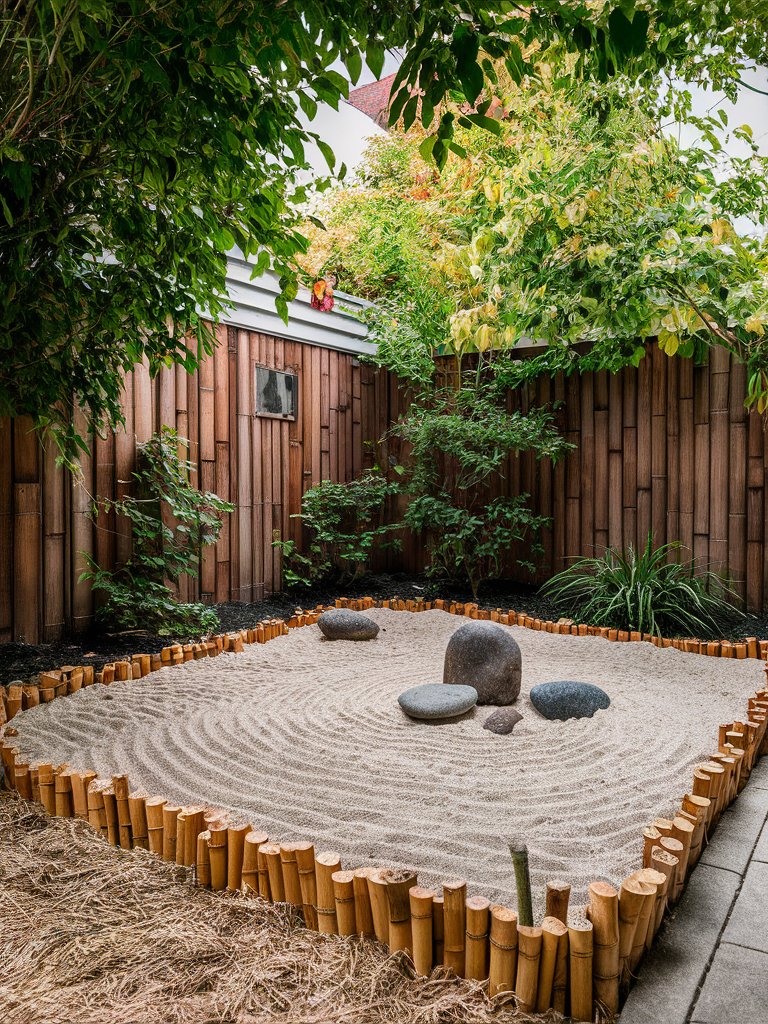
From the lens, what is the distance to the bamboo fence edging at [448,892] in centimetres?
125

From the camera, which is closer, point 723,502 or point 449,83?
point 449,83

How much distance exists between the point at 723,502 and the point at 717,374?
0.99 meters

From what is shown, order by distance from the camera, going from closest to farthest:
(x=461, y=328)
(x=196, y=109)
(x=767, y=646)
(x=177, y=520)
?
(x=196, y=109) → (x=461, y=328) → (x=767, y=646) → (x=177, y=520)

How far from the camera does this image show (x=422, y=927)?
1.33 meters

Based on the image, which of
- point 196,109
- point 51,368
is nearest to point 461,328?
point 196,109

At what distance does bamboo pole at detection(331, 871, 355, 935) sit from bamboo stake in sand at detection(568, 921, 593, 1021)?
18.9 inches

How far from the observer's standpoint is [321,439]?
6.06 meters

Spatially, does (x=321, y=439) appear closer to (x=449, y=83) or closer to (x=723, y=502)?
(x=723, y=502)

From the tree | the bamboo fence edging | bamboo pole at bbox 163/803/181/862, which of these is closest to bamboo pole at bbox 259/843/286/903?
the bamboo fence edging

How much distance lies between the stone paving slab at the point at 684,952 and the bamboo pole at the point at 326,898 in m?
0.63

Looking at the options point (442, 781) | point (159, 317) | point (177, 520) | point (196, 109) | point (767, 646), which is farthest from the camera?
point (177, 520)

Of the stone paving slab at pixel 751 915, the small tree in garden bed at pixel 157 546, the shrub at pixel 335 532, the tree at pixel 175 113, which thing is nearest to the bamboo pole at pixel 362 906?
the stone paving slab at pixel 751 915

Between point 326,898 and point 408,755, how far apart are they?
97 cm

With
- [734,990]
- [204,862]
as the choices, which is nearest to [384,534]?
[204,862]
